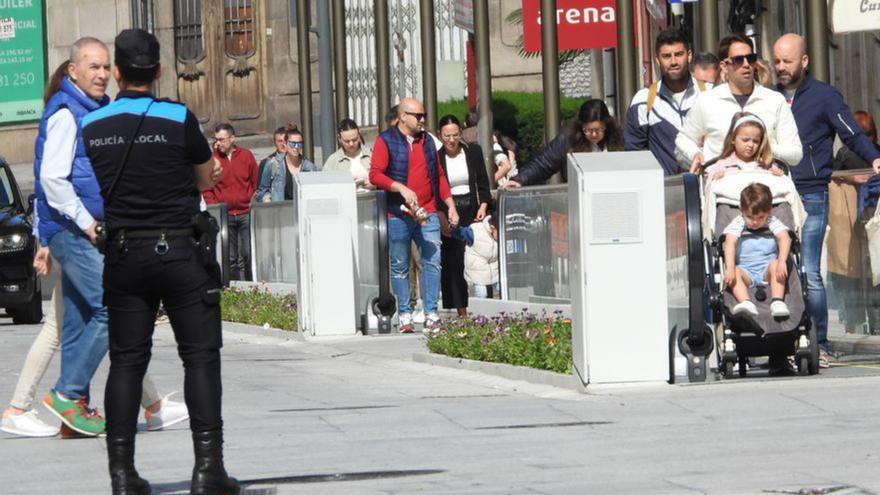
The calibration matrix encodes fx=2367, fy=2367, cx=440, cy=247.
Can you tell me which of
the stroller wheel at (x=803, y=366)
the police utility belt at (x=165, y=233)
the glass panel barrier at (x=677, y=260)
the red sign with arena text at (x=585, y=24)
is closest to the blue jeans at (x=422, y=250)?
the glass panel barrier at (x=677, y=260)

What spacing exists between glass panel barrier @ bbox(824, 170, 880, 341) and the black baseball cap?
6.89 metres

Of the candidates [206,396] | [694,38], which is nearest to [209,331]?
[206,396]

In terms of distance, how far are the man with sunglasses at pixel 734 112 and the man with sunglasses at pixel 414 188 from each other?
4.88 meters

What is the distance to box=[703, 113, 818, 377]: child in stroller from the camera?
13.0 m

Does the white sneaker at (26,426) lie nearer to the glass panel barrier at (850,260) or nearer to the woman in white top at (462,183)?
the glass panel barrier at (850,260)

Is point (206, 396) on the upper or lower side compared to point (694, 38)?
lower

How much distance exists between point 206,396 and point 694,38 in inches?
991

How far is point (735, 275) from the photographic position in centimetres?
1305

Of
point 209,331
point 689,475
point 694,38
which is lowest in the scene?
point 689,475

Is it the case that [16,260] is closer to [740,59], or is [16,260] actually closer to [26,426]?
[740,59]

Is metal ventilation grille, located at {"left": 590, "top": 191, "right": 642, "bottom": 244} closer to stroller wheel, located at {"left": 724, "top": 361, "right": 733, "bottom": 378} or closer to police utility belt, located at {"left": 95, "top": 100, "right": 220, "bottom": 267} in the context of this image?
stroller wheel, located at {"left": 724, "top": 361, "right": 733, "bottom": 378}

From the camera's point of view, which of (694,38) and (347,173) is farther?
(694,38)

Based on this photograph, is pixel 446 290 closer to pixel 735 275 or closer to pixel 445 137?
pixel 445 137

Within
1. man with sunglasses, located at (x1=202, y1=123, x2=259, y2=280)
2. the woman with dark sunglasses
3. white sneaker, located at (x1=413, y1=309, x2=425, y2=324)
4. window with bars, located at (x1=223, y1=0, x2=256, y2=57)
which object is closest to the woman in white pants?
white sneaker, located at (x1=413, y1=309, x2=425, y2=324)
